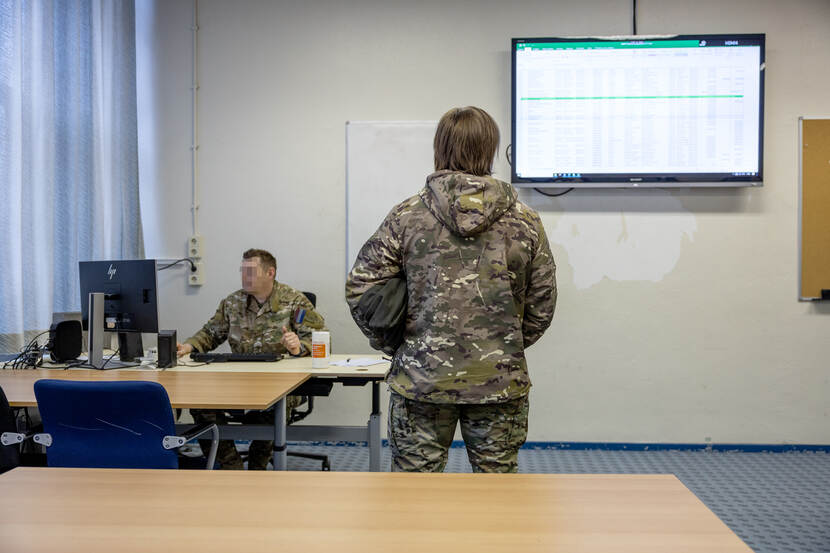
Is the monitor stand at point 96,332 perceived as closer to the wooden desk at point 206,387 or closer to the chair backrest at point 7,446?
the wooden desk at point 206,387

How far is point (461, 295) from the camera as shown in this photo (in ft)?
5.13

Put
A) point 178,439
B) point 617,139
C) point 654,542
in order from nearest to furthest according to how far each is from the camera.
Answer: point 654,542 → point 178,439 → point 617,139

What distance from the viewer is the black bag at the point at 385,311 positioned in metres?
1.60

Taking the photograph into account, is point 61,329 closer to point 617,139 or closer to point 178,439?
point 178,439

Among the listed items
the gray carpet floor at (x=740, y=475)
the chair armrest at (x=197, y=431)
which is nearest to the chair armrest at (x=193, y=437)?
the chair armrest at (x=197, y=431)

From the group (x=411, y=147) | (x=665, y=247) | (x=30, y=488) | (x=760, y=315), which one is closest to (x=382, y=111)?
(x=411, y=147)

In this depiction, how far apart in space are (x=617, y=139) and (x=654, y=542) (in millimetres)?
3113

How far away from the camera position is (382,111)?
3857mm

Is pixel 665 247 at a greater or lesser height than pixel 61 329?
greater

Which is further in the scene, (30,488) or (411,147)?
(411,147)

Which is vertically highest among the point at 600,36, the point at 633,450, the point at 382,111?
the point at 600,36

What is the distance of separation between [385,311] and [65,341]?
2.04 metres

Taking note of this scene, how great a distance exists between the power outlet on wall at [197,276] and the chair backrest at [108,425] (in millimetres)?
2248

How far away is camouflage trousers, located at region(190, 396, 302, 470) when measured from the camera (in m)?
2.87
